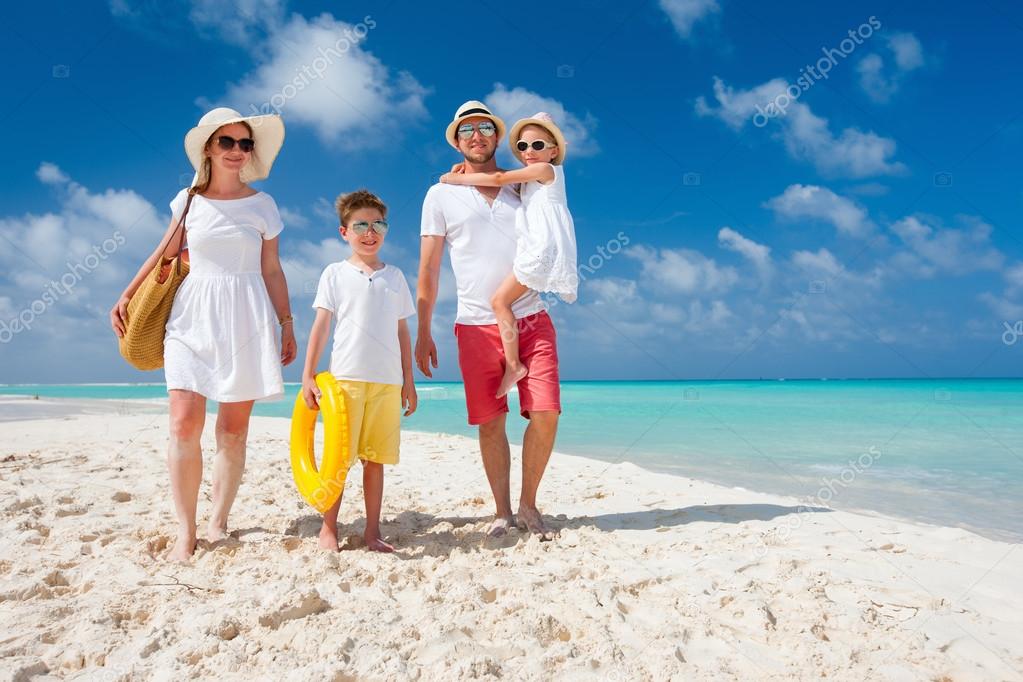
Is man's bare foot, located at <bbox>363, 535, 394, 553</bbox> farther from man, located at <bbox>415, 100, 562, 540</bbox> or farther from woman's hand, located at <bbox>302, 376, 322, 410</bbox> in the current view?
woman's hand, located at <bbox>302, 376, 322, 410</bbox>

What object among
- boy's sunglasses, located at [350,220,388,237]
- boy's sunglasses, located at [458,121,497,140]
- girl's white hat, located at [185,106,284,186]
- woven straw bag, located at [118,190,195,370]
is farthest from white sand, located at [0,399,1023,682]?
boy's sunglasses, located at [458,121,497,140]

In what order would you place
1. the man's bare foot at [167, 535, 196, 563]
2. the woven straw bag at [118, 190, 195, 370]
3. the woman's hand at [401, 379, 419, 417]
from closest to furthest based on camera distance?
1. the man's bare foot at [167, 535, 196, 563]
2. the woven straw bag at [118, 190, 195, 370]
3. the woman's hand at [401, 379, 419, 417]

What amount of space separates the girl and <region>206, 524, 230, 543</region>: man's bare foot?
60.4 inches

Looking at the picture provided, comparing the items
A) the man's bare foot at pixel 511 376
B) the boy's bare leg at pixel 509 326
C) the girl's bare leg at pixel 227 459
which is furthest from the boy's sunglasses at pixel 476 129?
the girl's bare leg at pixel 227 459

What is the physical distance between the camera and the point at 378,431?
10.0 ft

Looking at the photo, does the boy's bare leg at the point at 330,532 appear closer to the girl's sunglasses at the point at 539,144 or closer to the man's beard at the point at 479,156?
the man's beard at the point at 479,156

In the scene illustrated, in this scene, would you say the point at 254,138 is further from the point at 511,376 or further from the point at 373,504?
the point at 373,504

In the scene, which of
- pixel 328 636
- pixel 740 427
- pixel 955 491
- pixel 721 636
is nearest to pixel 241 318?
pixel 328 636

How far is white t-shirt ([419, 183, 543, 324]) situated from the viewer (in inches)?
131

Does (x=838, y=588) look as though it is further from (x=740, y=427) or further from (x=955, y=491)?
(x=740, y=427)

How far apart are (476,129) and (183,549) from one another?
8.13ft

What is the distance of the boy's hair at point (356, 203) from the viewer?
3125mm

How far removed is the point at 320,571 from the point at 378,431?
69 centimetres

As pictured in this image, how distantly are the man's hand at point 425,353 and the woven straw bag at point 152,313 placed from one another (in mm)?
1186
